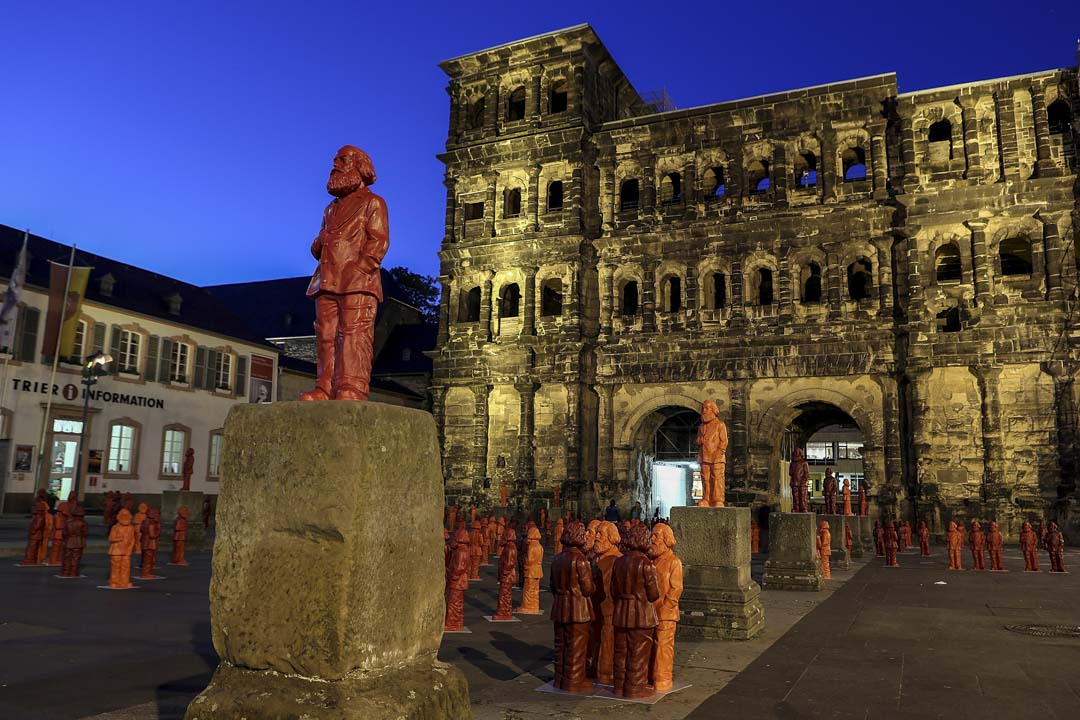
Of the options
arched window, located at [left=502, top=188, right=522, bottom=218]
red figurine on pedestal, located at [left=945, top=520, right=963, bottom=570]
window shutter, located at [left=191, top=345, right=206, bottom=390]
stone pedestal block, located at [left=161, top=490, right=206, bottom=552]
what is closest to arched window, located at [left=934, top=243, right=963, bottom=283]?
red figurine on pedestal, located at [left=945, top=520, right=963, bottom=570]

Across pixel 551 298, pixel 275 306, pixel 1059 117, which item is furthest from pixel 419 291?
pixel 1059 117

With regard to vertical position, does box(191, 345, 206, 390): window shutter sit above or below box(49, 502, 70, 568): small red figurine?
above

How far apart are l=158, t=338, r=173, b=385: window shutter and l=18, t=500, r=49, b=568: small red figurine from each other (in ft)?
52.6

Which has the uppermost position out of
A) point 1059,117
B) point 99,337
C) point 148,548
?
point 1059,117

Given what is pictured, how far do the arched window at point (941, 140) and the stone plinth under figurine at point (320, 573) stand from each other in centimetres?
2774

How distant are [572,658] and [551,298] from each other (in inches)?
1100

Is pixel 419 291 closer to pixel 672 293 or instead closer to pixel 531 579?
pixel 672 293

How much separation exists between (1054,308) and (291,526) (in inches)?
1053

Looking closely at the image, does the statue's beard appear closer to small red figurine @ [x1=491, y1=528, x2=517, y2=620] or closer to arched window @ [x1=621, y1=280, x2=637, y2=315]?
small red figurine @ [x1=491, y1=528, x2=517, y2=620]

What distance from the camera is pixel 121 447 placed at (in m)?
28.1

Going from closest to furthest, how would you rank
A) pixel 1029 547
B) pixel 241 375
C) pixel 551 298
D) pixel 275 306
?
pixel 1029 547
pixel 551 298
pixel 241 375
pixel 275 306

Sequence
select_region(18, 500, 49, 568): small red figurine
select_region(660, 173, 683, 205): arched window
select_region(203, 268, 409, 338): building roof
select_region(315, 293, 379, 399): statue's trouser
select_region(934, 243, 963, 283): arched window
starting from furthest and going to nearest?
select_region(203, 268, 409, 338): building roof < select_region(660, 173, 683, 205): arched window < select_region(934, 243, 963, 283): arched window < select_region(18, 500, 49, 568): small red figurine < select_region(315, 293, 379, 399): statue's trouser

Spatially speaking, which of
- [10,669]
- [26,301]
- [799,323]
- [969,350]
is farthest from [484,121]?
[10,669]

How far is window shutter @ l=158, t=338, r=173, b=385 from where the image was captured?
98.4 ft
